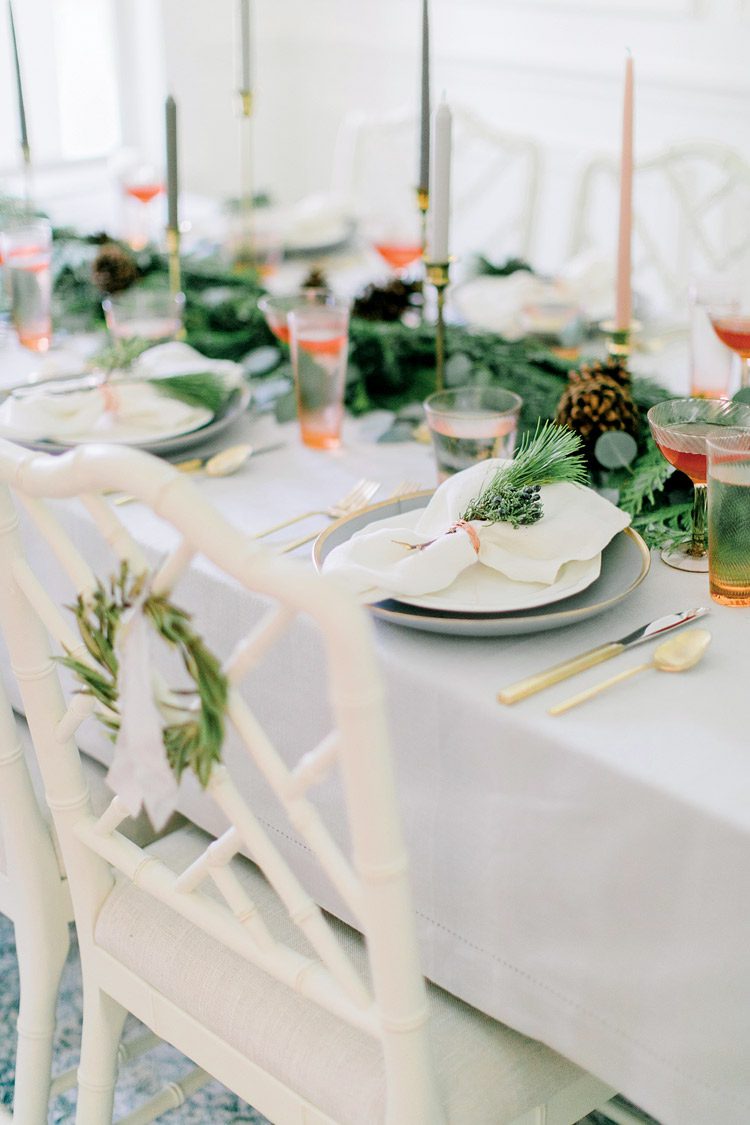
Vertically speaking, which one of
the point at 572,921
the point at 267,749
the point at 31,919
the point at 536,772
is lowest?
the point at 31,919

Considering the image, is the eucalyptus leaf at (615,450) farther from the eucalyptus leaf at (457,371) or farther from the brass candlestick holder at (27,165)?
the brass candlestick holder at (27,165)

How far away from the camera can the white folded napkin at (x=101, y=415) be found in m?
1.39

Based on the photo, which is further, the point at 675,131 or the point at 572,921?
the point at 675,131

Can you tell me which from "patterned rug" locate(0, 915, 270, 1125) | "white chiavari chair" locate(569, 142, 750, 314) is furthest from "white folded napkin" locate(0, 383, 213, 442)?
"white chiavari chair" locate(569, 142, 750, 314)

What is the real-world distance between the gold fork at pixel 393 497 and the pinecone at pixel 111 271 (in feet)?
2.80

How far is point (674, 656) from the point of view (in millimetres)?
958

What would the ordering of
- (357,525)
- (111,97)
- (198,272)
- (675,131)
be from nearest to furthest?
(357,525) < (198,272) < (675,131) < (111,97)

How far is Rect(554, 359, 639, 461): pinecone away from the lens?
4.13 ft

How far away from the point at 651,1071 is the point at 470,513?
451mm

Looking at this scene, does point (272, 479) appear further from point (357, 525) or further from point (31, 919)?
point (31, 919)

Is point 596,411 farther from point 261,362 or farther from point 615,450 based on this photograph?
point 261,362

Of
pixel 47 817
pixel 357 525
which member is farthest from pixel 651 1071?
pixel 47 817

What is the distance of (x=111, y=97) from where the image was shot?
3656 mm

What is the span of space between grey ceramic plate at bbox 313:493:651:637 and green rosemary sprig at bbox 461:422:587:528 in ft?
0.25
